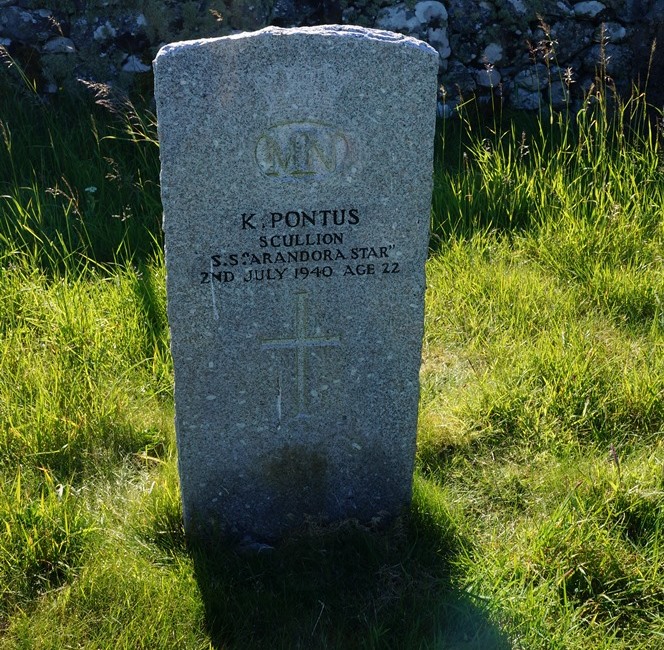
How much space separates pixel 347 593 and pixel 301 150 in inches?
49.2

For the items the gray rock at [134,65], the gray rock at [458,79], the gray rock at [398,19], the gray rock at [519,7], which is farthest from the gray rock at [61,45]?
the gray rock at [519,7]

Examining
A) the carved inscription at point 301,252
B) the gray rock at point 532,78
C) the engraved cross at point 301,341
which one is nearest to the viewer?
the carved inscription at point 301,252

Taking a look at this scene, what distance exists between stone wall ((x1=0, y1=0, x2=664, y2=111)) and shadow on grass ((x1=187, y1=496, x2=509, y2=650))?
9.02ft

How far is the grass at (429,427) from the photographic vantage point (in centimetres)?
245

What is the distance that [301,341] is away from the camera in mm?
2527

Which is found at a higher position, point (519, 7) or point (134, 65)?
point (519, 7)

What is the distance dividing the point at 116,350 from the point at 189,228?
4.17 ft

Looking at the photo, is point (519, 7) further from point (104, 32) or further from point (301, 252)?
point (301, 252)

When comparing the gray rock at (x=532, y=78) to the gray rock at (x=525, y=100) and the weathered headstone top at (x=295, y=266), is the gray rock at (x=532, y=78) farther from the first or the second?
the weathered headstone top at (x=295, y=266)

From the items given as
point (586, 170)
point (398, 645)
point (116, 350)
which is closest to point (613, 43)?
point (586, 170)

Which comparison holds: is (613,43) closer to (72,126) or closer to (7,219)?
(72,126)

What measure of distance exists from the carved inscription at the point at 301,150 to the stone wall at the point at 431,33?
2520 mm

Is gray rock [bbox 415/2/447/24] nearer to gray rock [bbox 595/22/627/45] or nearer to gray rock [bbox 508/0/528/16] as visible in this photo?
gray rock [bbox 508/0/528/16]

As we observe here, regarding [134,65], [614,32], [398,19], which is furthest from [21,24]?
[614,32]
